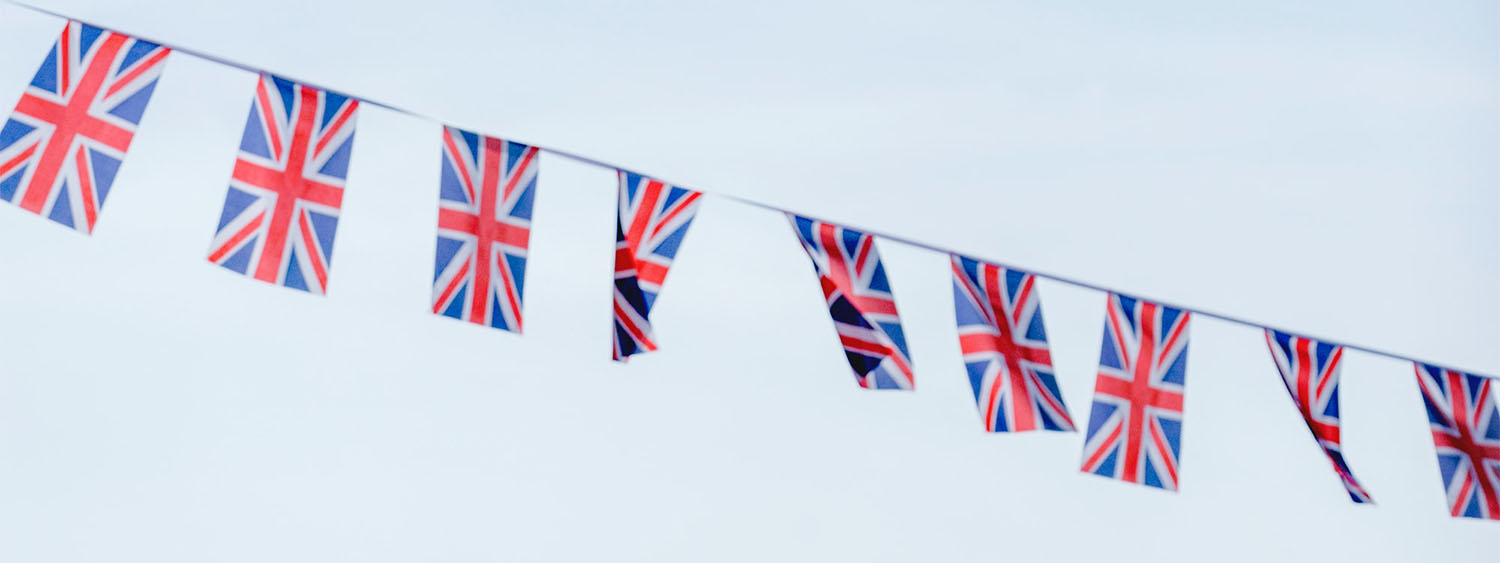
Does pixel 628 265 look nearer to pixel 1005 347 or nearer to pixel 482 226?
pixel 482 226

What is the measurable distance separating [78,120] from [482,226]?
244 cm

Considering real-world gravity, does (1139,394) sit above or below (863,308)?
below

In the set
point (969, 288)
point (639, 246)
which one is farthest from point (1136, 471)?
point (639, 246)

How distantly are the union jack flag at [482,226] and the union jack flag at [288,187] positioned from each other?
660 millimetres

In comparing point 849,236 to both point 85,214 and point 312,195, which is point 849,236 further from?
point 85,214

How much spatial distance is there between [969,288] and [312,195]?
4.30 metres

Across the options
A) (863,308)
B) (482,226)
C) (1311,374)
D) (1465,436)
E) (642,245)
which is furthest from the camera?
(1465,436)

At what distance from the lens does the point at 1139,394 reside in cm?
1084

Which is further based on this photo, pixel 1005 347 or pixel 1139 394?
pixel 1139 394

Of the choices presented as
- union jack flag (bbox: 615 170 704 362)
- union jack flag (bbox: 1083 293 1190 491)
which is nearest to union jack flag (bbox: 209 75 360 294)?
union jack flag (bbox: 615 170 704 362)

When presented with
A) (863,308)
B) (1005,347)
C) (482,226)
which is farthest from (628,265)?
(1005,347)

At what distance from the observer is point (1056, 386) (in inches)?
Answer: 425

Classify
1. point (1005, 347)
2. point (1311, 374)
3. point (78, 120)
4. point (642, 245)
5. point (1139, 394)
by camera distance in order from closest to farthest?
1. point (78, 120)
2. point (642, 245)
3. point (1005, 347)
4. point (1139, 394)
5. point (1311, 374)

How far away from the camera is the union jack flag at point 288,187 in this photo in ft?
30.6
